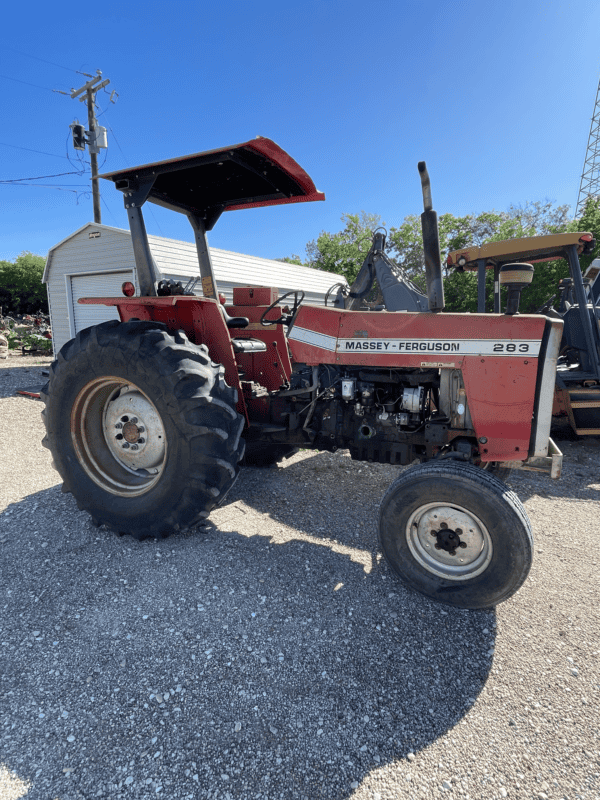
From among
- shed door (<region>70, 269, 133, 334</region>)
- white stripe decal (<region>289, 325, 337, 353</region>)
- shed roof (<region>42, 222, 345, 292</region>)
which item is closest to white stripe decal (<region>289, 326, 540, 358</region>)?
white stripe decal (<region>289, 325, 337, 353</region>)

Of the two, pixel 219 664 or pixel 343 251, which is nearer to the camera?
pixel 219 664

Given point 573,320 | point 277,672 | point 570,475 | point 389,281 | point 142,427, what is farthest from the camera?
point 389,281

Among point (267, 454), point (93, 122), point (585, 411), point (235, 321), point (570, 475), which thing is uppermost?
point (93, 122)

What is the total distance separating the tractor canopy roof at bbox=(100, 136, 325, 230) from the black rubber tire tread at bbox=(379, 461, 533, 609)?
2.10 metres

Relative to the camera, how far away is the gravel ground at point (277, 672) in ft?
4.83

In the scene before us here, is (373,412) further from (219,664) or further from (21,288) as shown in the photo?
(21,288)

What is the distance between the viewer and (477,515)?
7.13 feet

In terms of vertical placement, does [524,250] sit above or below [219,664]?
above

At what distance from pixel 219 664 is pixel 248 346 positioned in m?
2.02

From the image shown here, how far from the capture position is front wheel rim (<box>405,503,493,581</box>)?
2223mm

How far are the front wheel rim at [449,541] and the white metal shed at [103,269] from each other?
7.62 metres

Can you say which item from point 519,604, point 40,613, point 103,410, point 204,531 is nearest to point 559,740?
point 519,604

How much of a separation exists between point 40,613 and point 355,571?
5.29ft

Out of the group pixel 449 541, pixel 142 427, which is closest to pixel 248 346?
pixel 142 427
